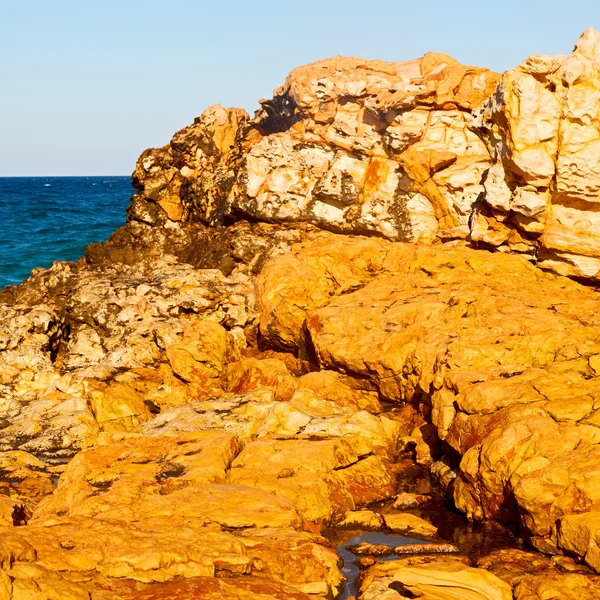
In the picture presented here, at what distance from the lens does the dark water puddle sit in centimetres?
908

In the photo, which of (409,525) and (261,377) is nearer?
(409,525)

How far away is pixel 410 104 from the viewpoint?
879 inches

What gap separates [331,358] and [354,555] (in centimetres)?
628

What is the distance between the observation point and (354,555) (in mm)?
10000

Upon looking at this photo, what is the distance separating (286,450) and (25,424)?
678 cm

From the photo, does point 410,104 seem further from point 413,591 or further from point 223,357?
point 413,591

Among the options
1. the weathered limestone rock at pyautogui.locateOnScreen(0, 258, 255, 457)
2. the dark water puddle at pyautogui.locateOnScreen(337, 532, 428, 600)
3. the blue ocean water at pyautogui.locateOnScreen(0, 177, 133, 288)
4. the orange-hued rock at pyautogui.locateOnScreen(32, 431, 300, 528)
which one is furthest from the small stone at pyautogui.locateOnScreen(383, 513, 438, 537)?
the blue ocean water at pyautogui.locateOnScreen(0, 177, 133, 288)

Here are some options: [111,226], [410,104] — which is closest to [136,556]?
[410,104]

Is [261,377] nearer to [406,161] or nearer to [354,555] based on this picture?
[354,555]

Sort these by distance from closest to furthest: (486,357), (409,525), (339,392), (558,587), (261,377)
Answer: (558,587) < (409,525) < (486,357) < (339,392) < (261,377)

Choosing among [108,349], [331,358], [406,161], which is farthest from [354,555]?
[406,161]

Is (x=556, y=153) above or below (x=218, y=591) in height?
above

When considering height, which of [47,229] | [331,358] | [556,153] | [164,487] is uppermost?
[556,153]

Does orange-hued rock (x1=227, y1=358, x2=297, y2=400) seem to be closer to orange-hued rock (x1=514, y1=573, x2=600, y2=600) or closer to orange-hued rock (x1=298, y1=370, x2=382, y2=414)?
orange-hued rock (x1=298, y1=370, x2=382, y2=414)
